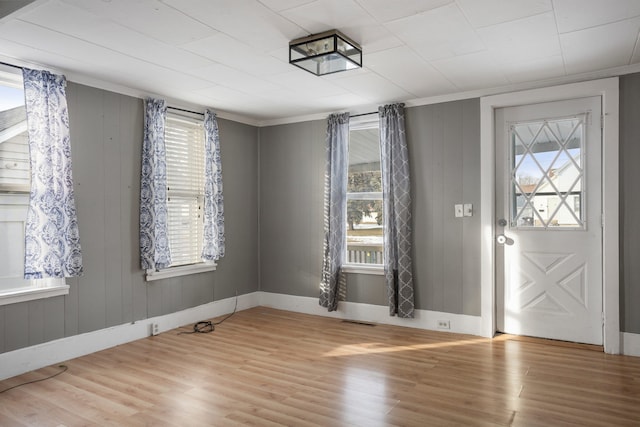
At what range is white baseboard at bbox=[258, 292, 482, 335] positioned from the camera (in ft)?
14.7

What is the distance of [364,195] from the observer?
5164 mm

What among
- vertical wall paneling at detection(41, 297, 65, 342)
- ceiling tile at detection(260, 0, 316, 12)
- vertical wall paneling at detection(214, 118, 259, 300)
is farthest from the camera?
vertical wall paneling at detection(214, 118, 259, 300)

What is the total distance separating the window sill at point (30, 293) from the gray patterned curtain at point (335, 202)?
2.67 metres

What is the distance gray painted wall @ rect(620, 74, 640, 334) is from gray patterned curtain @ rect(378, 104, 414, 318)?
188cm

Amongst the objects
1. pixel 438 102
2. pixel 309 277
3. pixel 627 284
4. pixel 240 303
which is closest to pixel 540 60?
pixel 438 102

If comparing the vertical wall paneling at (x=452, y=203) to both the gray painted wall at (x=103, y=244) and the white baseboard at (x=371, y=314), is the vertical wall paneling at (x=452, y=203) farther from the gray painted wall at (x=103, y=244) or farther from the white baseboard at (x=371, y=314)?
the gray painted wall at (x=103, y=244)

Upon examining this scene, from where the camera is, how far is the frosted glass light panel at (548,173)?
4055mm

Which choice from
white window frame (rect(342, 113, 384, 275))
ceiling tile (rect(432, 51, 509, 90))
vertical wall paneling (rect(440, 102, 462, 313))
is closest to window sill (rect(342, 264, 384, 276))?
white window frame (rect(342, 113, 384, 275))

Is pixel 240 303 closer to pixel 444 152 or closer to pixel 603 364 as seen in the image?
pixel 444 152

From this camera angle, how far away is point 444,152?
4586mm

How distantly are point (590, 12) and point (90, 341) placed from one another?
454 centimetres

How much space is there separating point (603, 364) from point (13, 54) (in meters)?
5.19

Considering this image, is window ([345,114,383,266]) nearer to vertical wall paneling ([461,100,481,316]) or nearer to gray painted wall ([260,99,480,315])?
gray painted wall ([260,99,480,315])

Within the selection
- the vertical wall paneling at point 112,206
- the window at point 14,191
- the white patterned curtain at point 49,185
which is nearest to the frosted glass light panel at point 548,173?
the vertical wall paneling at point 112,206
